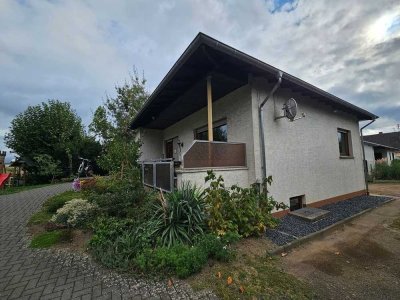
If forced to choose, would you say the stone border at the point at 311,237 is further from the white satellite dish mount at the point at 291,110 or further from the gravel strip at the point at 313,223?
the white satellite dish mount at the point at 291,110

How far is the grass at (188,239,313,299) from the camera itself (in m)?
2.59

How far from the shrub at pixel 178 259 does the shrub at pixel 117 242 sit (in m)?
0.29

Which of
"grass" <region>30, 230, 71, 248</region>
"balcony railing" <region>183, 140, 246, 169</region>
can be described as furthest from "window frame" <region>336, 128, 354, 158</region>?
"grass" <region>30, 230, 71, 248</region>

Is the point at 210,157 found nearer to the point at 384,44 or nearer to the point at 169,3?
the point at 169,3

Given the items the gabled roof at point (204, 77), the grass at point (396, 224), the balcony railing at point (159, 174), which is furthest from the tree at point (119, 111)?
the grass at point (396, 224)

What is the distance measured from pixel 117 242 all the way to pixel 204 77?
184 inches

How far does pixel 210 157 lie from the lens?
5.27m

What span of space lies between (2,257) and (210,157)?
4.39 metres

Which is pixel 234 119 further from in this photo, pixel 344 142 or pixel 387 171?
pixel 387 171

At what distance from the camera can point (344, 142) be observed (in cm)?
966

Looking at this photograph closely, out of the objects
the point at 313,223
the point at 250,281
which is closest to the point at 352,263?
the point at 313,223

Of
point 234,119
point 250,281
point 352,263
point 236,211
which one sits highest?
point 234,119

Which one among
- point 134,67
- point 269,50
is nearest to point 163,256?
point 269,50

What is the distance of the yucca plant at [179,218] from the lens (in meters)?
3.77
